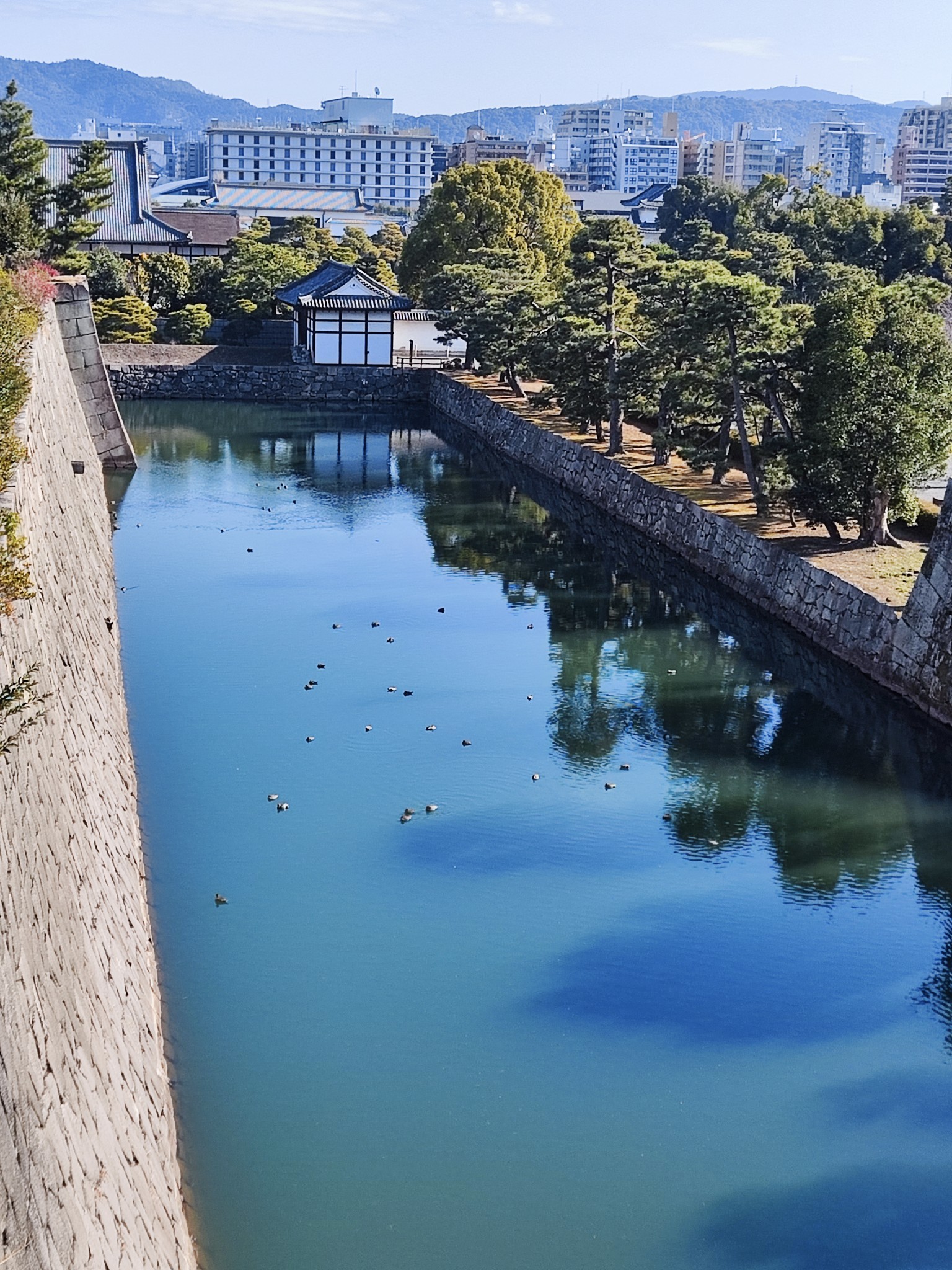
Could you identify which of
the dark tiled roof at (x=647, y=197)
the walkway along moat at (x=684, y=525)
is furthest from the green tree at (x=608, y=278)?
the dark tiled roof at (x=647, y=197)

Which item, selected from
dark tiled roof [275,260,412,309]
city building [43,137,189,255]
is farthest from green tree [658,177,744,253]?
dark tiled roof [275,260,412,309]

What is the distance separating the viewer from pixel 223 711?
15.9 metres

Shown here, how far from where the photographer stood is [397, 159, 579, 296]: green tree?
163 feet

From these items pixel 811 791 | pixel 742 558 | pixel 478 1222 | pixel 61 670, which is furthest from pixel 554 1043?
pixel 742 558

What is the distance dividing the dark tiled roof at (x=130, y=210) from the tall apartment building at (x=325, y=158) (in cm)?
8652

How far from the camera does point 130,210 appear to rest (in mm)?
56250

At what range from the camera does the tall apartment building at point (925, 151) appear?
16412cm

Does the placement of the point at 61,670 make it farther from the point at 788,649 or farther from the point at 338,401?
the point at 338,401

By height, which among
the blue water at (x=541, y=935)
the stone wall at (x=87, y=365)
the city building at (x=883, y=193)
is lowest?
the blue water at (x=541, y=935)

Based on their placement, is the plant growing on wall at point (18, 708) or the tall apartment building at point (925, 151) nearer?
the plant growing on wall at point (18, 708)

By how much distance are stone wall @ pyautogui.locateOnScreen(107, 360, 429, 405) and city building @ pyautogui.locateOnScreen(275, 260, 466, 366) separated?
2.37ft

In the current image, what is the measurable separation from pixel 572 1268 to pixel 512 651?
1186 centimetres

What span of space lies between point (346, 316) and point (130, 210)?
1619cm

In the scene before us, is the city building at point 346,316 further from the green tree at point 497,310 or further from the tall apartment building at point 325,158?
the tall apartment building at point 325,158
